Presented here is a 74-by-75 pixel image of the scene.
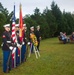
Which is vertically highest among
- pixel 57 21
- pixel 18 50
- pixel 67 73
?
pixel 57 21

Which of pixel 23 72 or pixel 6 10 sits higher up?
pixel 6 10

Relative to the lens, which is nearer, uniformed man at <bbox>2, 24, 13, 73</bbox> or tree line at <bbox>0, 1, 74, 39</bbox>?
uniformed man at <bbox>2, 24, 13, 73</bbox>

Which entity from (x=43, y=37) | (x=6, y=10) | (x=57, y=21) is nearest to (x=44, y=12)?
(x=57, y=21)

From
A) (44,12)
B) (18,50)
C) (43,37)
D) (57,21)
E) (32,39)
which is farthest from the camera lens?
(57,21)

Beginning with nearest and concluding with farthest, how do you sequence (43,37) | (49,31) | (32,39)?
(32,39)
(43,37)
(49,31)

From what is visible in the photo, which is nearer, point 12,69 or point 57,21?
point 12,69

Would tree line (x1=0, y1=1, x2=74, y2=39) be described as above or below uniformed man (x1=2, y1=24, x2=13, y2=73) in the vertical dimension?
above

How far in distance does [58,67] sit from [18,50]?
88.3 inches

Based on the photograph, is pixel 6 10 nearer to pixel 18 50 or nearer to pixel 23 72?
pixel 18 50

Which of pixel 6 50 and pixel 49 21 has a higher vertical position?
pixel 49 21

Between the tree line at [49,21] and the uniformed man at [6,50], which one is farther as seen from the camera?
the tree line at [49,21]

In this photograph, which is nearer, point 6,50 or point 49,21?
point 6,50

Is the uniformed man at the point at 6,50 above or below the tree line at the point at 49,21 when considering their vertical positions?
below

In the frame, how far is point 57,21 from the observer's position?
189ft
